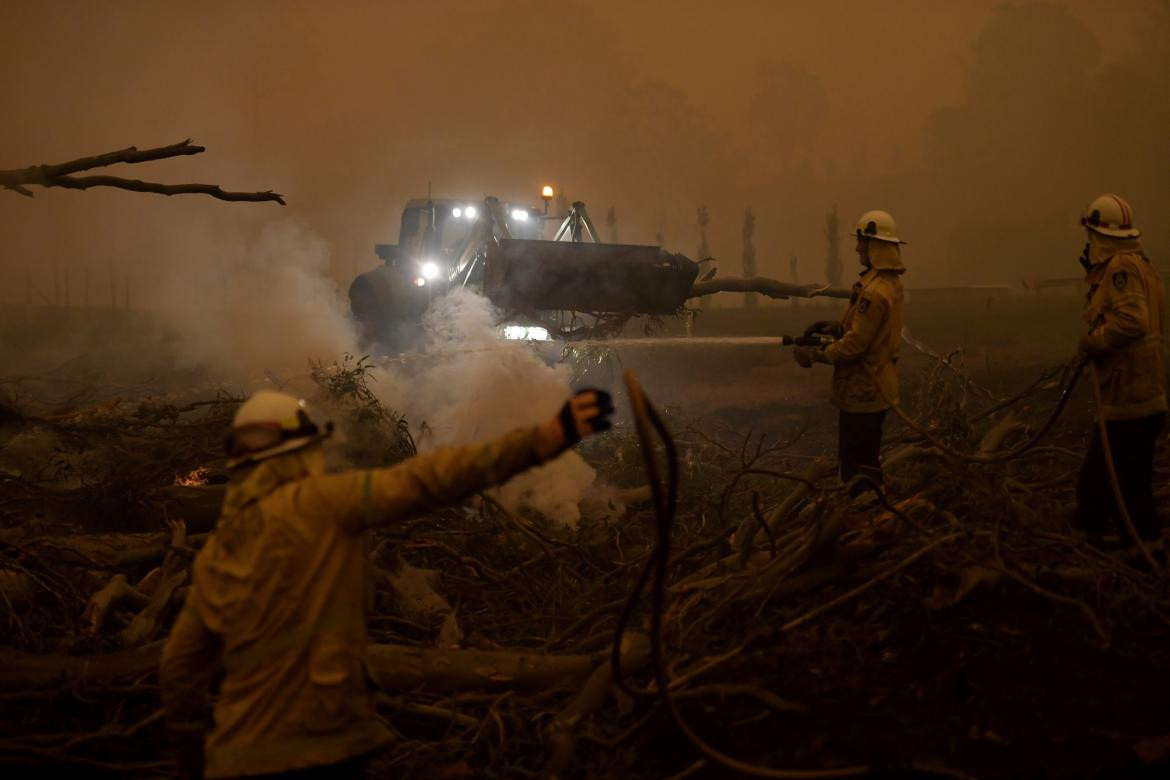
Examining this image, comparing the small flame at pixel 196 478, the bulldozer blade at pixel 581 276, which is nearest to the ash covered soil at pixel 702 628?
the small flame at pixel 196 478

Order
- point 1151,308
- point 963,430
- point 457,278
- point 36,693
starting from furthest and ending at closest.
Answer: point 457,278 → point 963,430 → point 1151,308 → point 36,693

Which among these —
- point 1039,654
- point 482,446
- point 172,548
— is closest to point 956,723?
point 1039,654

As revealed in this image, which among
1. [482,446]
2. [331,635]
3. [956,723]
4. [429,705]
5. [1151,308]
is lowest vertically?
[429,705]

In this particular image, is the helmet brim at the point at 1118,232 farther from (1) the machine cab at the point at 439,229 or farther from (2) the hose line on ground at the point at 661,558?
(1) the machine cab at the point at 439,229

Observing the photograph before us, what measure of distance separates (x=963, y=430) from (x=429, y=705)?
169 inches

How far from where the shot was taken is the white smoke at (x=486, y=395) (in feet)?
23.9

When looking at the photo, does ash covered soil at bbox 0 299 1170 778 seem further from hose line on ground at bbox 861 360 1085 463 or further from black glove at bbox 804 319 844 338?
black glove at bbox 804 319 844 338

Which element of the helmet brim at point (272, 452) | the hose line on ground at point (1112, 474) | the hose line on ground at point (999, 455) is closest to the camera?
the helmet brim at point (272, 452)

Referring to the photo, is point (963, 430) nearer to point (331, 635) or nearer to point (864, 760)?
point (864, 760)

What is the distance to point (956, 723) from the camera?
10.7ft

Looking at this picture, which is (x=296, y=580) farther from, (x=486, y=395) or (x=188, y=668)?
(x=486, y=395)

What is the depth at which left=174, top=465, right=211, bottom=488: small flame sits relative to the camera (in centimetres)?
695

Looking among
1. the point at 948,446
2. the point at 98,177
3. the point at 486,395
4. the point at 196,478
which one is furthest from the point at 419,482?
the point at 486,395

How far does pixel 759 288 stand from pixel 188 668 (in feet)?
26.2
